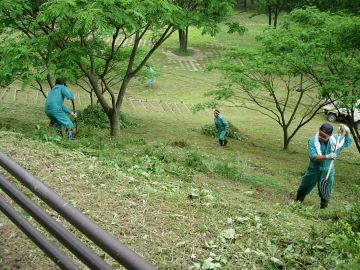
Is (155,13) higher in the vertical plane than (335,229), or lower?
higher

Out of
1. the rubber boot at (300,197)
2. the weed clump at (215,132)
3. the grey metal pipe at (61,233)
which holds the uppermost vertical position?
the grey metal pipe at (61,233)

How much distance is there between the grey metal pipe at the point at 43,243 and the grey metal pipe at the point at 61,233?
160 millimetres

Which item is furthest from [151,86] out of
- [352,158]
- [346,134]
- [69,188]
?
[69,188]

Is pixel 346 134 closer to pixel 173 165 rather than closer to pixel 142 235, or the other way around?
pixel 173 165

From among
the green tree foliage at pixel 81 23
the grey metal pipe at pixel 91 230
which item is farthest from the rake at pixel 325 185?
the grey metal pipe at pixel 91 230

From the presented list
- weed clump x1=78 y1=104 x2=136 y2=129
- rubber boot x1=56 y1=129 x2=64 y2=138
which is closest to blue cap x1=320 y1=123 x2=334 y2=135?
rubber boot x1=56 y1=129 x2=64 y2=138

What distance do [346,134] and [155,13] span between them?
4.66 m

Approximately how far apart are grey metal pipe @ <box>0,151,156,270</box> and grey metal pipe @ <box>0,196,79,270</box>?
433 mm

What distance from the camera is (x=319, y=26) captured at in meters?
12.6

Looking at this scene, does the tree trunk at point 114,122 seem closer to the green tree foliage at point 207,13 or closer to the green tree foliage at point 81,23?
the green tree foliage at point 81,23

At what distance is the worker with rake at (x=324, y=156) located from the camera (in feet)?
23.9

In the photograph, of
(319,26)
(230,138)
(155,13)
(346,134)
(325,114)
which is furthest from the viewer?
(325,114)

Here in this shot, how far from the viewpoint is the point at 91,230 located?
6.76 feet

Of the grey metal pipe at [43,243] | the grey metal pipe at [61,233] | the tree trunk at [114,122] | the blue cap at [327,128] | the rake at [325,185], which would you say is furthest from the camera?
the tree trunk at [114,122]
